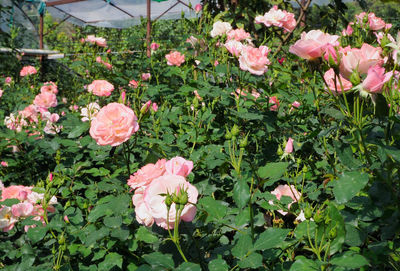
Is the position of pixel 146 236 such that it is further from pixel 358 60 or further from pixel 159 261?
pixel 358 60

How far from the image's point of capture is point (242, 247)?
738 millimetres

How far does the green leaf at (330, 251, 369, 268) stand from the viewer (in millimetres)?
619

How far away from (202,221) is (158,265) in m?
0.16

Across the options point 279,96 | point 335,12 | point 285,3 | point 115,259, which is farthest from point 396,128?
Result: point 285,3

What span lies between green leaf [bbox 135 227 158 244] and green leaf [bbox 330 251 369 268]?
0.44 meters

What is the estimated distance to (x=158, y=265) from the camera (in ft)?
2.39

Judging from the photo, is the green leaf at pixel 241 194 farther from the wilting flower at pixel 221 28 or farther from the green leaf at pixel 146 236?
the wilting flower at pixel 221 28

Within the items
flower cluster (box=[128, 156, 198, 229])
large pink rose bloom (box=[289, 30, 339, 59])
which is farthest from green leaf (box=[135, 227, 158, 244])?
large pink rose bloom (box=[289, 30, 339, 59])

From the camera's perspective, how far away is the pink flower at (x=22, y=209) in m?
1.21

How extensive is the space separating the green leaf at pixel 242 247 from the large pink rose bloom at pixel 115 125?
0.40 meters

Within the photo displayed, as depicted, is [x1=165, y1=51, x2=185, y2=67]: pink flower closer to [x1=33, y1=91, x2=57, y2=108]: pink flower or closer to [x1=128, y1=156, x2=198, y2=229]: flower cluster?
[x1=33, y1=91, x2=57, y2=108]: pink flower

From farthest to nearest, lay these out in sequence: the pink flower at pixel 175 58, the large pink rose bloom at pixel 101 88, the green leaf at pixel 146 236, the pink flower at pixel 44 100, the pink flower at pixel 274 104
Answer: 1. the pink flower at pixel 44 100
2. the pink flower at pixel 175 58
3. the large pink rose bloom at pixel 101 88
4. the pink flower at pixel 274 104
5. the green leaf at pixel 146 236

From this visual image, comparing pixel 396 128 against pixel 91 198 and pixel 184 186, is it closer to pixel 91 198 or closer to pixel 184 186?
pixel 184 186

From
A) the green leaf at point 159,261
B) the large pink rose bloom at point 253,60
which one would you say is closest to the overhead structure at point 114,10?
the large pink rose bloom at point 253,60
